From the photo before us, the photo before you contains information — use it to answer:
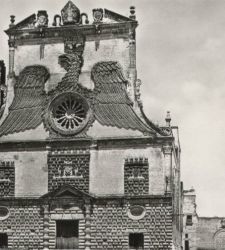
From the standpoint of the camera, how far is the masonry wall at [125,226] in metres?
31.5

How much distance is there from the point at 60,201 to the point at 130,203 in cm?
342

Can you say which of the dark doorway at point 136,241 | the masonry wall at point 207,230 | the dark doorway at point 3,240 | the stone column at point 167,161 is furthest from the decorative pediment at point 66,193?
the masonry wall at point 207,230

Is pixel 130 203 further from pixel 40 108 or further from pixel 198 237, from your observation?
pixel 198 237

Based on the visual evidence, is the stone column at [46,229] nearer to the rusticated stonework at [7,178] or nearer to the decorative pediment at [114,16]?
the rusticated stonework at [7,178]

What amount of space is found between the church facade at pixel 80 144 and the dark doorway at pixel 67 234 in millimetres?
48

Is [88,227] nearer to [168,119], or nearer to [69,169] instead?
[69,169]

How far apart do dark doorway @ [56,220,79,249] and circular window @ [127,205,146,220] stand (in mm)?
2675

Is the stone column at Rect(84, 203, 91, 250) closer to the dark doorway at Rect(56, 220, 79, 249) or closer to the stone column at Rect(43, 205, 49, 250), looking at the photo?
the dark doorway at Rect(56, 220, 79, 249)

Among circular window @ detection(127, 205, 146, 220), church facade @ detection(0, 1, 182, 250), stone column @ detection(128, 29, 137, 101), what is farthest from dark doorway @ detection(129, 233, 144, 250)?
stone column @ detection(128, 29, 137, 101)

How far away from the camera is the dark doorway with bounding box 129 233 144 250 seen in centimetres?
3169

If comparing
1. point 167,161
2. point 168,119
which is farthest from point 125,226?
point 168,119

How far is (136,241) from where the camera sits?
31812 mm

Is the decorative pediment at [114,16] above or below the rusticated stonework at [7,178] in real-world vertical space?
above

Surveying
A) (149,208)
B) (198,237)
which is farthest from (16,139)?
(198,237)
